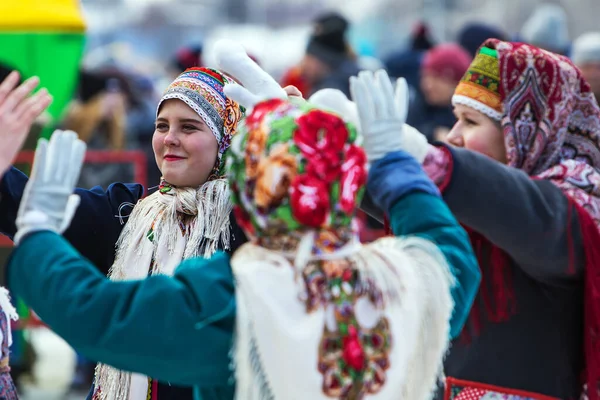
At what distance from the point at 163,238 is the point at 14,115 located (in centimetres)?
78

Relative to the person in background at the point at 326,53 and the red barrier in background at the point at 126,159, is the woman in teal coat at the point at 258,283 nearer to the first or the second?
the red barrier in background at the point at 126,159

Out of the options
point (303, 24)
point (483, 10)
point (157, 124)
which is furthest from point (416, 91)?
point (303, 24)

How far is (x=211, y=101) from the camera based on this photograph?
2.83 m

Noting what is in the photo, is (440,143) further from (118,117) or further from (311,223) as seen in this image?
(118,117)

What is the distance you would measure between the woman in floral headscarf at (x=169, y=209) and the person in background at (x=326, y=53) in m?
4.23

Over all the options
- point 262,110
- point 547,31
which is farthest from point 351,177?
point 547,31

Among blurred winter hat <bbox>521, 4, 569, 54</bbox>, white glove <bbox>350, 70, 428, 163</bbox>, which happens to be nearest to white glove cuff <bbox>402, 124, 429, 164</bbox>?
white glove <bbox>350, 70, 428, 163</bbox>

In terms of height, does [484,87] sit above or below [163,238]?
above

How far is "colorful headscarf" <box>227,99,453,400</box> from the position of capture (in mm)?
1870

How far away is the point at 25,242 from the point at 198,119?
3.31 feet

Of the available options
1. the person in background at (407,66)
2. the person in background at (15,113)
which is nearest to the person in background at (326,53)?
the person in background at (407,66)

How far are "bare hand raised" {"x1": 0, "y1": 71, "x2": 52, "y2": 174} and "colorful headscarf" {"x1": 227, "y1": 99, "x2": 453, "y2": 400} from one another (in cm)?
42

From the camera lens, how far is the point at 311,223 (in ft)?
6.17

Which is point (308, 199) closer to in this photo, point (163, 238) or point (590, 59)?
point (163, 238)
